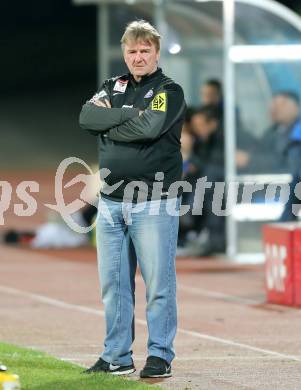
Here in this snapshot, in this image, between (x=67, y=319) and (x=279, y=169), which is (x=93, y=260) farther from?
(x=67, y=319)

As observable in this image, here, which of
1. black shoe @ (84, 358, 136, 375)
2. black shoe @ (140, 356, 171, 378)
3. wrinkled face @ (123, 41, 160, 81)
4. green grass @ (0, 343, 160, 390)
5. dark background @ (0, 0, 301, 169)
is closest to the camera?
green grass @ (0, 343, 160, 390)

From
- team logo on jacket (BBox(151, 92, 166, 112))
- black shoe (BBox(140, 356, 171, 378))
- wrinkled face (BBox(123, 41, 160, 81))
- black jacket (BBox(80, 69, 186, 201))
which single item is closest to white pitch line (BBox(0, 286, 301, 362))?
black shoe (BBox(140, 356, 171, 378))

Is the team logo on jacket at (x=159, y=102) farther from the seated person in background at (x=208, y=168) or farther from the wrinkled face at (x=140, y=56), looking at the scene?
the seated person in background at (x=208, y=168)

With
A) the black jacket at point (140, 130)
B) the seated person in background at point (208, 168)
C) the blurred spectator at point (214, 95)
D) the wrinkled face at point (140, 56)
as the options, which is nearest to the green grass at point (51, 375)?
the black jacket at point (140, 130)

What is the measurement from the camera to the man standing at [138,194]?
29.4ft

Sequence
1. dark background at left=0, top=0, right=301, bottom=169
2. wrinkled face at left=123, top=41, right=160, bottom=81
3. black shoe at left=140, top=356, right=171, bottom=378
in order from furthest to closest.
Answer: dark background at left=0, top=0, right=301, bottom=169 < black shoe at left=140, top=356, right=171, bottom=378 < wrinkled face at left=123, top=41, right=160, bottom=81

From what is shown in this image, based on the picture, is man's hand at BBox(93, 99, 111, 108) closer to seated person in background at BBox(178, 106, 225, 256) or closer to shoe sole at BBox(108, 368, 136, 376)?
shoe sole at BBox(108, 368, 136, 376)

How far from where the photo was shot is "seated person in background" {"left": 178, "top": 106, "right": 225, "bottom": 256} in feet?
59.1

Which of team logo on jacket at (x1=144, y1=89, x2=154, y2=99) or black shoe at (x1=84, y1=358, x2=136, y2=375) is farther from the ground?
team logo on jacket at (x1=144, y1=89, x2=154, y2=99)

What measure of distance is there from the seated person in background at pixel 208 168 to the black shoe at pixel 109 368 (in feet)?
28.9

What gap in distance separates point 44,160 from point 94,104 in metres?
27.3

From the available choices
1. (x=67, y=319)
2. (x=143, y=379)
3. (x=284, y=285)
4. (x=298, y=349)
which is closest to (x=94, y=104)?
(x=143, y=379)

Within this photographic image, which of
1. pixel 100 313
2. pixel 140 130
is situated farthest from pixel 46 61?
pixel 140 130

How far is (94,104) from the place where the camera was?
907cm
